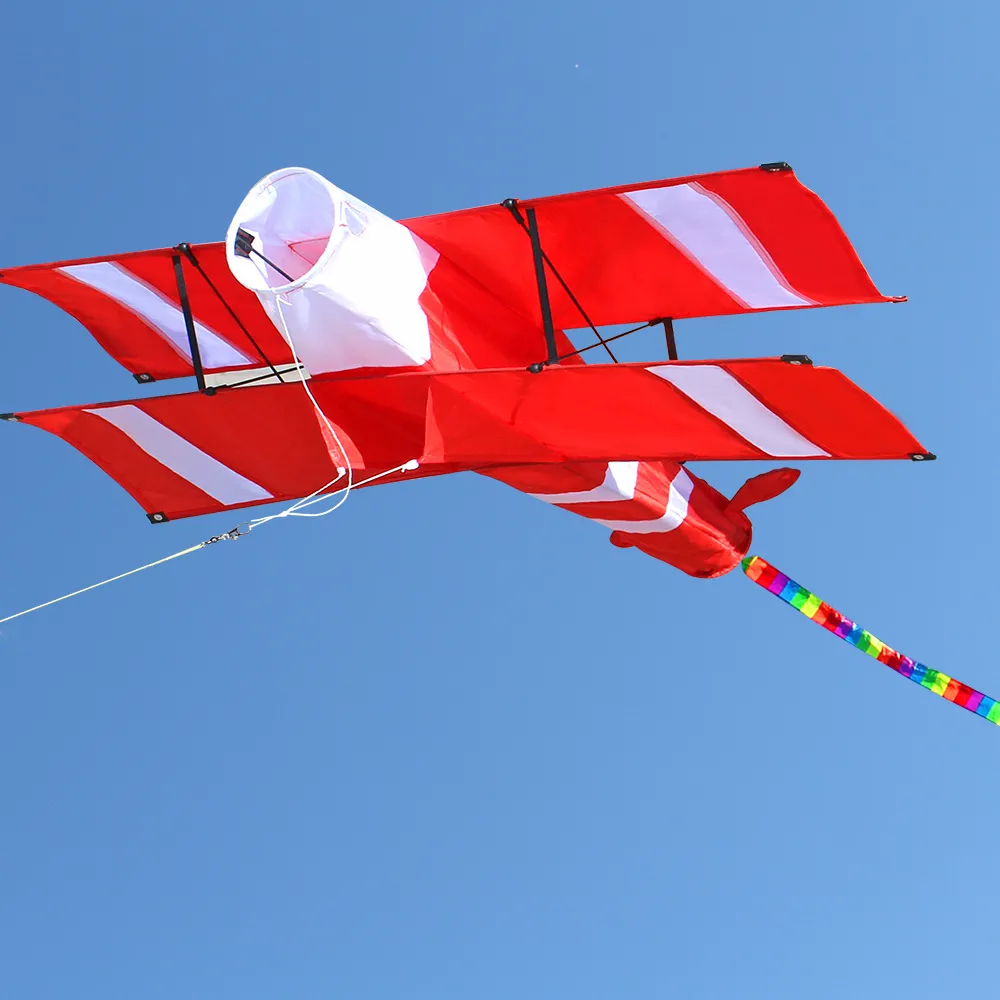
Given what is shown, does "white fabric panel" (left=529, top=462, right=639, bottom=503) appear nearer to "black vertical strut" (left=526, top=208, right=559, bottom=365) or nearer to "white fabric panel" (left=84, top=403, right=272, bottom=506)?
"black vertical strut" (left=526, top=208, right=559, bottom=365)

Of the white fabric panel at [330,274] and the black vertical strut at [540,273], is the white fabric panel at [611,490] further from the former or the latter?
the white fabric panel at [330,274]

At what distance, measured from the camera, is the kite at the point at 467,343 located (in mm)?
6543

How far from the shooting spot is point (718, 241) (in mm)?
6828

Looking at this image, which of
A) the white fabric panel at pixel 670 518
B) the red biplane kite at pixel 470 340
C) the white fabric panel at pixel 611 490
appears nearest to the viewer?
the red biplane kite at pixel 470 340

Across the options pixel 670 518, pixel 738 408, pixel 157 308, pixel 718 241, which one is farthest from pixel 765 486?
pixel 157 308

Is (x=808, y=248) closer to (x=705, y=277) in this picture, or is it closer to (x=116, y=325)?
(x=705, y=277)

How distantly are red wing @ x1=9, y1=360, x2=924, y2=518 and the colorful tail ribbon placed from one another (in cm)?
288

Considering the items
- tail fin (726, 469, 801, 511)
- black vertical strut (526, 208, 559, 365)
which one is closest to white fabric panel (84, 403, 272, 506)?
black vertical strut (526, 208, 559, 365)

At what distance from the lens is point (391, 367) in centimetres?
679

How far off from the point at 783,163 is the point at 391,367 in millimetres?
2046

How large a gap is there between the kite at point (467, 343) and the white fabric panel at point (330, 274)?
10 millimetres

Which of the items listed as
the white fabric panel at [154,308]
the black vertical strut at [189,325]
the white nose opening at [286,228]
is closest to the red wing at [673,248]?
the white nose opening at [286,228]

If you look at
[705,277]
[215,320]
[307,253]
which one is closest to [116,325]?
[215,320]

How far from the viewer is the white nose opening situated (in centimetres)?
643
